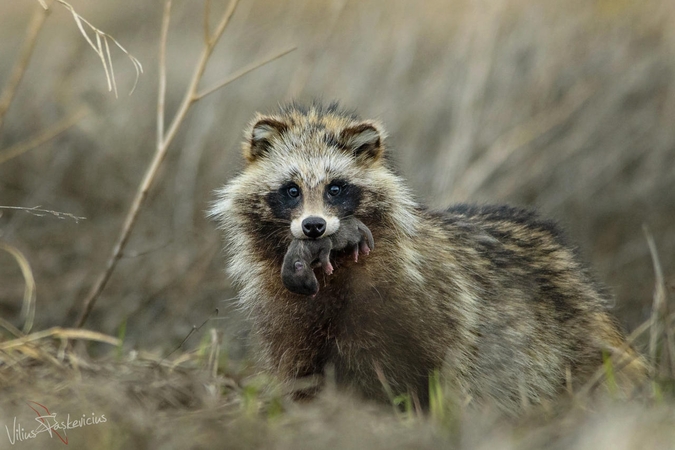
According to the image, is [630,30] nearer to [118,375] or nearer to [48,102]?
[48,102]

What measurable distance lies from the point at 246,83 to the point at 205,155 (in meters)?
0.78

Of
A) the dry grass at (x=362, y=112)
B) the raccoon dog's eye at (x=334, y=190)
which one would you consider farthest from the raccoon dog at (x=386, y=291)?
the dry grass at (x=362, y=112)

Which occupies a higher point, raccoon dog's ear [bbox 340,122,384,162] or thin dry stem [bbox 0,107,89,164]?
raccoon dog's ear [bbox 340,122,384,162]

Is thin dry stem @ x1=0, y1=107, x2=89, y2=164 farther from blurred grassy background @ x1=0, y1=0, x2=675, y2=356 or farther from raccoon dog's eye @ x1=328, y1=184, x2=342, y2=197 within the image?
raccoon dog's eye @ x1=328, y1=184, x2=342, y2=197

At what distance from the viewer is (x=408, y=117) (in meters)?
8.16

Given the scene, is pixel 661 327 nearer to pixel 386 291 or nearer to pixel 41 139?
pixel 386 291

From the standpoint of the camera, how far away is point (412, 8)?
8367mm

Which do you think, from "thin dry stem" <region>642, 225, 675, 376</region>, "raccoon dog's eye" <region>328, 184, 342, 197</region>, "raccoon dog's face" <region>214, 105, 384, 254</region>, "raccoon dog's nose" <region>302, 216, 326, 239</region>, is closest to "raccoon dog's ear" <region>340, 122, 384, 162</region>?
"raccoon dog's face" <region>214, 105, 384, 254</region>

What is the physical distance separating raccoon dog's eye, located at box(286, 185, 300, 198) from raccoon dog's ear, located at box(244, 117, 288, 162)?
41cm

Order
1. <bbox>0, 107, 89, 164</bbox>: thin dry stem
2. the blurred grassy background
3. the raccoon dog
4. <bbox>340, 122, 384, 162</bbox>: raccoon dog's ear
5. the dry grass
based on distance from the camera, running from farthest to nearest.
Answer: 1. the blurred grassy background
2. the dry grass
3. <bbox>0, 107, 89, 164</bbox>: thin dry stem
4. <bbox>340, 122, 384, 162</bbox>: raccoon dog's ear
5. the raccoon dog

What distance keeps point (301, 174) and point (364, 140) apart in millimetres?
452

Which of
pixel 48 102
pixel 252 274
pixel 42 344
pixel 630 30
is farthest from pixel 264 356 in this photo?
pixel 630 30

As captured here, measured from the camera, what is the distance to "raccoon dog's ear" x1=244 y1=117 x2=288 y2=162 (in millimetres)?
4773

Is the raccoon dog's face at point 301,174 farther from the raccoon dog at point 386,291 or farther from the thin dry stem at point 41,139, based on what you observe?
the thin dry stem at point 41,139
